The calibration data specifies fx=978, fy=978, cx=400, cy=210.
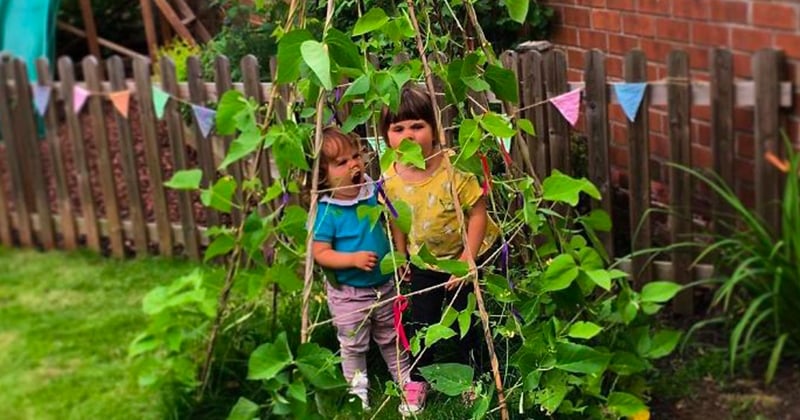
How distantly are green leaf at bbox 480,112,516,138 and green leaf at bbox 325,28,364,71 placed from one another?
1.01 ft

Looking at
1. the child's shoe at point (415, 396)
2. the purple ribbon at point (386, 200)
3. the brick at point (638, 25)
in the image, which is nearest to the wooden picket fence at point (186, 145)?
the brick at point (638, 25)

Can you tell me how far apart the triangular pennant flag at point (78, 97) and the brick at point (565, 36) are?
257 centimetres

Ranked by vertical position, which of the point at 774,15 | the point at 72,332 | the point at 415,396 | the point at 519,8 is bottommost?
the point at 72,332

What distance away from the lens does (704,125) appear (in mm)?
3797

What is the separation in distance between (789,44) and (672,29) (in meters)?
0.48

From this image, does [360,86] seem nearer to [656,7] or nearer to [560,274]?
[560,274]

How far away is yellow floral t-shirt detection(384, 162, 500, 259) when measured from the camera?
244 centimetres

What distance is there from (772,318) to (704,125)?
31.8 inches

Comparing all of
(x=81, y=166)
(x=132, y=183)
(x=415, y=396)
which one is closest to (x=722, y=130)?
(x=415, y=396)

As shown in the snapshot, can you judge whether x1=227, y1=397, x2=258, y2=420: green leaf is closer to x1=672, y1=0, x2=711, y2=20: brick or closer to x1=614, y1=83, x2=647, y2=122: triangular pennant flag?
x1=614, y1=83, x2=647, y2=122: triangular pennant flag

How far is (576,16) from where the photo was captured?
376 centimetres

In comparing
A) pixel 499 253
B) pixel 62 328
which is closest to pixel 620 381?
pixel 499 253

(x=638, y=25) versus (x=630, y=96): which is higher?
(x=638, y=25)

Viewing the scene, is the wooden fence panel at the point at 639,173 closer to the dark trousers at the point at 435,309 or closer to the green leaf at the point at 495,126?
the dark trousers at the point at 435,309
